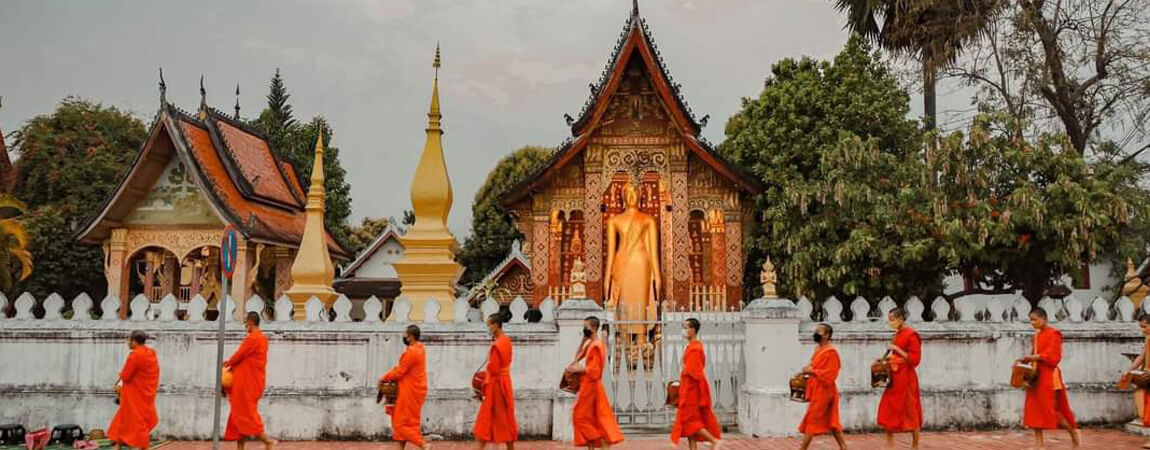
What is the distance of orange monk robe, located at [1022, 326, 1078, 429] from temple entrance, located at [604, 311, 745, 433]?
2.92 m

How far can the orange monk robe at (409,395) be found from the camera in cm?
729

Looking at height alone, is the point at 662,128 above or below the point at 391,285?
above

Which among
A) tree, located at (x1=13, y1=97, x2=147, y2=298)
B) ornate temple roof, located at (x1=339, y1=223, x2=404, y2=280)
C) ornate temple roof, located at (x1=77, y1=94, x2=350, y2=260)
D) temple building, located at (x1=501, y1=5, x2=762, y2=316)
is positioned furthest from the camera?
ornate temple roof, located at (x1=339, y1=223, x2=404, y2=280)

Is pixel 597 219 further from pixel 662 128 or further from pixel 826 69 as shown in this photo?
pixel 826 69

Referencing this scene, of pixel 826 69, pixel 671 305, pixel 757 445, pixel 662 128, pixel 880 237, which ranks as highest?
pixel 826 69

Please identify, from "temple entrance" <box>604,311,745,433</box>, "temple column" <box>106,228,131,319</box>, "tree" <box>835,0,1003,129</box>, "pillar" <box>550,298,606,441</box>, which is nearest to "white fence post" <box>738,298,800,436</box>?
"temple entrance" <box>604,311,745,433</box>

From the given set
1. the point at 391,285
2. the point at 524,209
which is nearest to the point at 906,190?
the point at 524,209

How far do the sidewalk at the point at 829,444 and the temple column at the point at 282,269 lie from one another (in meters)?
11.0

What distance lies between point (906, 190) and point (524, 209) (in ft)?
23.0

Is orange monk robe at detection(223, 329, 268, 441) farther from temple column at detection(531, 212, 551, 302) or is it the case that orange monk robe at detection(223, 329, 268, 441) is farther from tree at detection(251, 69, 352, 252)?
tree at detection(251, 69, 352, 252)

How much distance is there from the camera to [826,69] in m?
15.9

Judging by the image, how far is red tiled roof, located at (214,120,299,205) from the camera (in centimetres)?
1911

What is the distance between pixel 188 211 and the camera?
57.3 feet

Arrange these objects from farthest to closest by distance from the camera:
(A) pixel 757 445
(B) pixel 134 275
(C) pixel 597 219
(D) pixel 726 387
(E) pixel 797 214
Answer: (B) pixel 134 275 → (C) pixel 597 219 → (E) pixel 797 214 → (D) pixel 726 387 → (A) pixel 757 445
